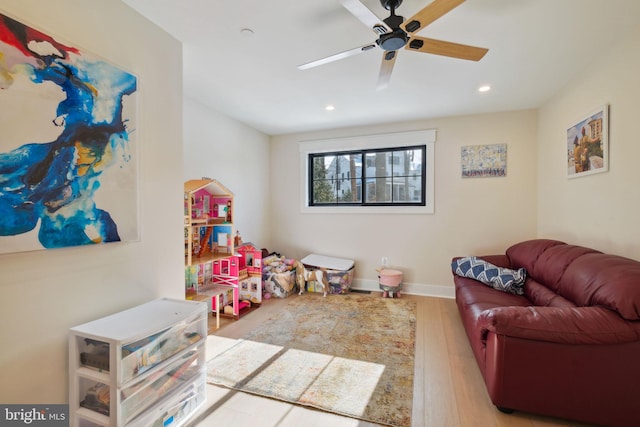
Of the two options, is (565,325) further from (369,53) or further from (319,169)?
(319,169)

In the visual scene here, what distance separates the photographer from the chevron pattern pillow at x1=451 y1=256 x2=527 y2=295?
2.55 metres

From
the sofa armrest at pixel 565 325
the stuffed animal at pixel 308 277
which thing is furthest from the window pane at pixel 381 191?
the sofa armrest at pixel 565 325

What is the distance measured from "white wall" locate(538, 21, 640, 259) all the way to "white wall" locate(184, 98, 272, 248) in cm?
357

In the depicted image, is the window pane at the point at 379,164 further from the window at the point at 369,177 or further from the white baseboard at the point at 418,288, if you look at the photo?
the white baseboard at the point at 418,288

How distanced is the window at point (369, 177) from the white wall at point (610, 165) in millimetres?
1464

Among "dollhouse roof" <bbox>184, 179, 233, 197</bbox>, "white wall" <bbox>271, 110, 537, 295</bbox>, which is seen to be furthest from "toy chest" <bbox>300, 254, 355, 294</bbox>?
"dollhouse roof" <bbox>184, 179, 233, 197</bbox>

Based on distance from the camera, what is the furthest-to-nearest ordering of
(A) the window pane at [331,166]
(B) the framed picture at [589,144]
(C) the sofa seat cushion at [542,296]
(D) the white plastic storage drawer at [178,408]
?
(A) the window pane at [331,166] → (B) the framed picture at [589,144] → (C) the sofa seat cushion at [542,296] → (D) the white plastic storage drawer at [178,408]

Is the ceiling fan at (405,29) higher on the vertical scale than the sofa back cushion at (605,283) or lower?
higher

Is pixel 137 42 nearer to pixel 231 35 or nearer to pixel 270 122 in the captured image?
pixel 231 35

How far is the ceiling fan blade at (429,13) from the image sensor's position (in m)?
1.31

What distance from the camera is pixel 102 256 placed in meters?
1.48

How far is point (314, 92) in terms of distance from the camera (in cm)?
281

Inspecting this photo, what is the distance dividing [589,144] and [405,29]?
204 centimetres

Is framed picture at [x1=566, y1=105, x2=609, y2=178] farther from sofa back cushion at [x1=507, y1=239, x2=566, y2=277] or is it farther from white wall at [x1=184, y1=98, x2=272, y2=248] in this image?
white wall at [x1=184, y1=98, x2=272, y2=248]
